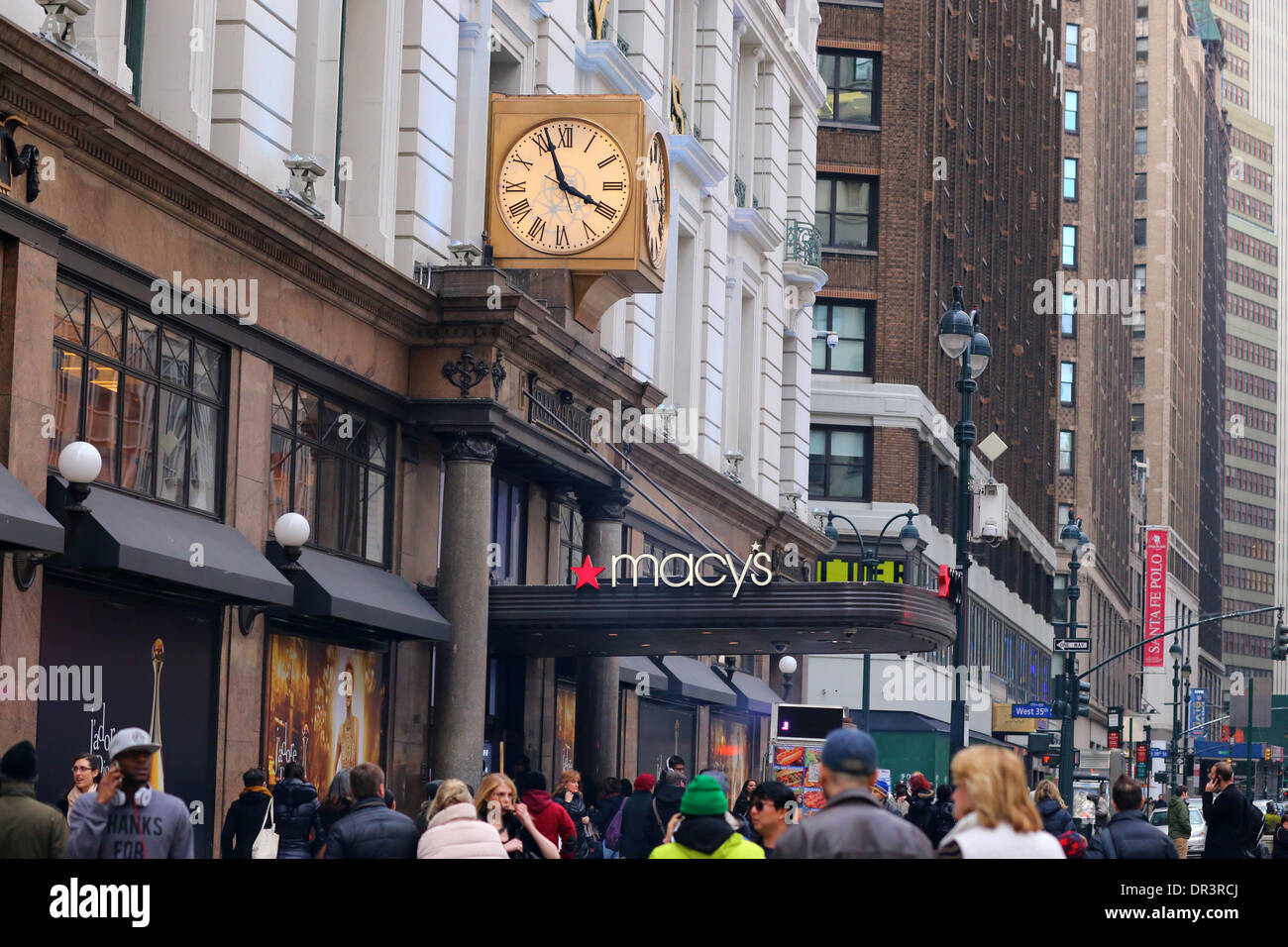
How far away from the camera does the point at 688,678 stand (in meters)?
36.2

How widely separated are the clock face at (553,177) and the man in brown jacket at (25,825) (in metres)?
16.9

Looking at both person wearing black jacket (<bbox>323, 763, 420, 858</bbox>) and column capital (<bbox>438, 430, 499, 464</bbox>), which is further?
column capital (<bbox>438, 430, 499, 464</bbox>)

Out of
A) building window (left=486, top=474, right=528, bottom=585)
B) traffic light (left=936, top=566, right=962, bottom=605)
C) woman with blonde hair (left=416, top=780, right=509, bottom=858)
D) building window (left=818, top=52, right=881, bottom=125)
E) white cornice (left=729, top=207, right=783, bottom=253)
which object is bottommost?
woman with blonde hair (left=416, top=780, right=509, bottom=858)

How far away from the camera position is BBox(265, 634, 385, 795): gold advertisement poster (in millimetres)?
21281

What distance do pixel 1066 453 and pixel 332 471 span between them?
92.1 meters

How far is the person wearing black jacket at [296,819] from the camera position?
52.6 feet

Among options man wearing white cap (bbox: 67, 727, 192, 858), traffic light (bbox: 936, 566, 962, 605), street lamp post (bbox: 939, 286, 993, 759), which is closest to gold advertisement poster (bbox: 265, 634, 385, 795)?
traffic light (bbox: 936, 566, 962, 605)

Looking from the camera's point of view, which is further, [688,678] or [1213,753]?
[1213,753]

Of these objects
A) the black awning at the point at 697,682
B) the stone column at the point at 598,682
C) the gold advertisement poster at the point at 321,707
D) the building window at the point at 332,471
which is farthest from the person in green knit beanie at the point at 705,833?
the black awning at the point at 697,682

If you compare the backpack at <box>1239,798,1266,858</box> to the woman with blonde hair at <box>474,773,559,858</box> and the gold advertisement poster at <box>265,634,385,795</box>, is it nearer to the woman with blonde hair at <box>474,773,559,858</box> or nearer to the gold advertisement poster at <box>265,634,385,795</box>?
the woman with blonde hair at <box>474,773,559,858</box>

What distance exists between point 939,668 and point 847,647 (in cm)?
3856

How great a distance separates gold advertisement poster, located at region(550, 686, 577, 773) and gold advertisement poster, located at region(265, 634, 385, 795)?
737 cm
